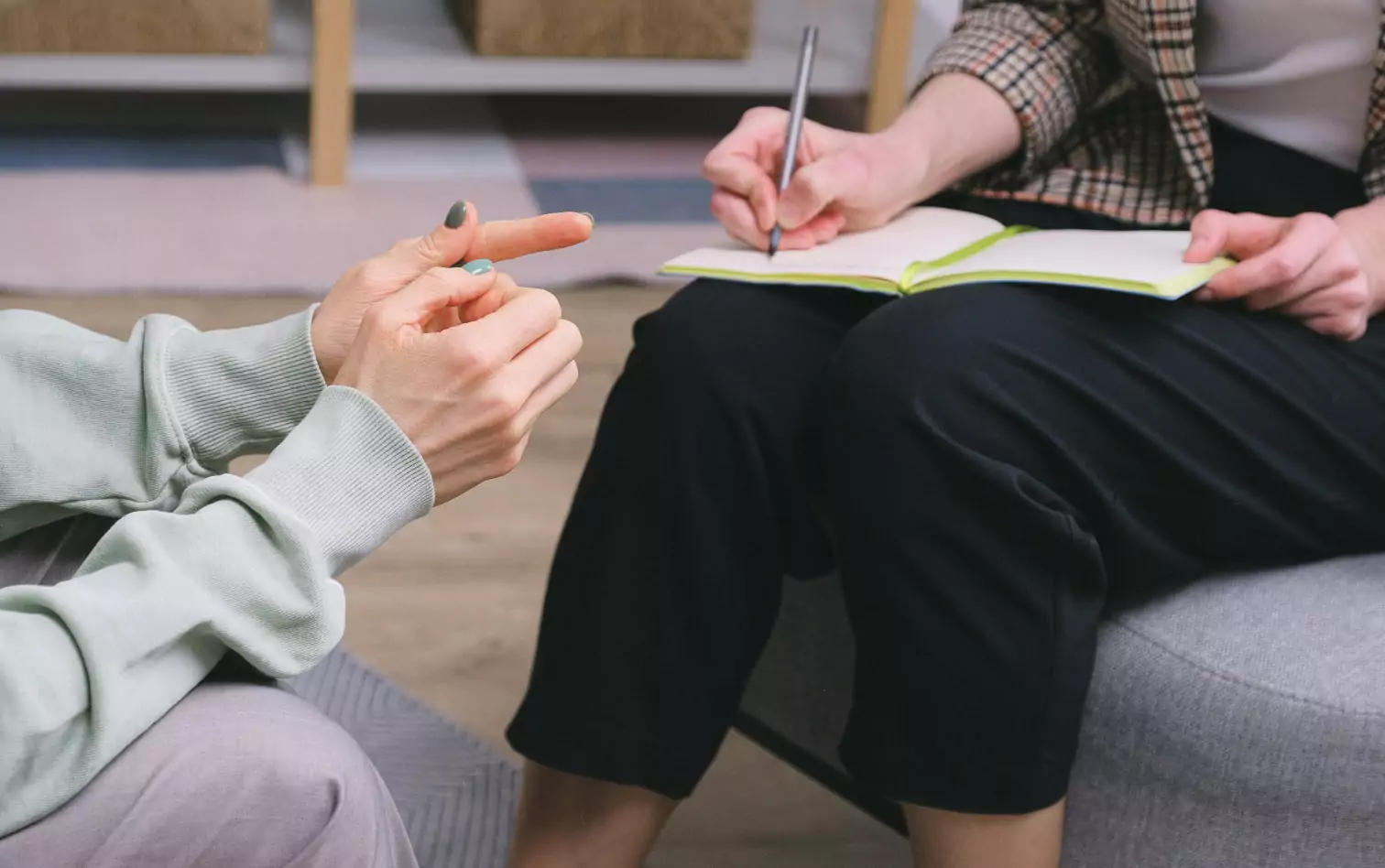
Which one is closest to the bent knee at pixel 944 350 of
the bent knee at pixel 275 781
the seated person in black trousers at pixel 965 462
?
the seated person in black trousers at pixel 965 462

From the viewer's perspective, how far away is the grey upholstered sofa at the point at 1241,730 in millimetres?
779

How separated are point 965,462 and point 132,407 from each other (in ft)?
1.34

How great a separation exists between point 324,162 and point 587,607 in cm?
142

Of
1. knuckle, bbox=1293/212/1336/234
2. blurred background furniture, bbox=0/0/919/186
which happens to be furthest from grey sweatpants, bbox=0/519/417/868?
blurred background furniture, bbox=0/0/919/186

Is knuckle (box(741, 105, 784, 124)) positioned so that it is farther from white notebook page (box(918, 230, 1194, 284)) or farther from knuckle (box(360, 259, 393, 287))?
knuckle (box(360, 259, 393, 287))

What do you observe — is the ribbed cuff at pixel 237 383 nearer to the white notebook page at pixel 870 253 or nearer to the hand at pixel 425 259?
the hand at pixel 425 259

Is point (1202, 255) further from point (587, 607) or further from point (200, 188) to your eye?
point (200, 188)

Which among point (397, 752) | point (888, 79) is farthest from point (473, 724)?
point (888, 79)

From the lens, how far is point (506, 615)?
4.51 feet

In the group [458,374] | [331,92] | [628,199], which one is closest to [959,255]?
[458,374]

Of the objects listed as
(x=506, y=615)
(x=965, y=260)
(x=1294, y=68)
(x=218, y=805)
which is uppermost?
(x=1294, y=68)

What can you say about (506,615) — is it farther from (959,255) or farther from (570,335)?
(570,335)

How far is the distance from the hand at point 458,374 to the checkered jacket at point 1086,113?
19.4 inches

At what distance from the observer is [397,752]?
3.67 feet
